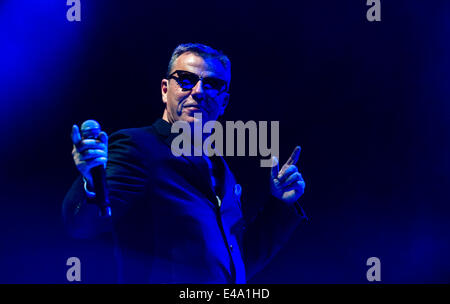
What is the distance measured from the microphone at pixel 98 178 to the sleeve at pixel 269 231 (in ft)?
2.81

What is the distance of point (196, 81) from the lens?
2.12 m

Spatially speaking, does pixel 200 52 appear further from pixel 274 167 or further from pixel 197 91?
pixel 274 167

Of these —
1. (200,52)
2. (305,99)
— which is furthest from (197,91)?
(305,99)

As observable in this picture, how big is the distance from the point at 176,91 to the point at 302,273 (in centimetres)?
120

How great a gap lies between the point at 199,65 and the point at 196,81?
69 millimetres

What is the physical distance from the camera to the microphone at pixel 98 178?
5.06 ft

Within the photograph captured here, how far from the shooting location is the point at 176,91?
2.14m

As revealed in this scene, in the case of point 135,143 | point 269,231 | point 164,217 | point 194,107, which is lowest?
point 269,231

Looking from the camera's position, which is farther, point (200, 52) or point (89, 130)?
point (200, 52)

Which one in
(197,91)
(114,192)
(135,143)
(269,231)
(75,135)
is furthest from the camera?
(269,231)

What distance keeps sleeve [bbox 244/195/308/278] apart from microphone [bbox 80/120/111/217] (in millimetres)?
858

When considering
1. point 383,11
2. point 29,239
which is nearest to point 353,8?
point 383,11

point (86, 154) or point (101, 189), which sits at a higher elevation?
point (86, 154)
